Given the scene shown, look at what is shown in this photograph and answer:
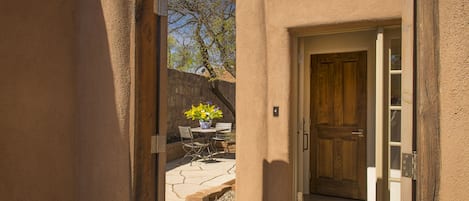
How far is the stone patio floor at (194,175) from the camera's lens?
5.16 meters

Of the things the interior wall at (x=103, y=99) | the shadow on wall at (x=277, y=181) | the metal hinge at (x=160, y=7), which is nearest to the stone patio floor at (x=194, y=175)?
the shadow on wall at (x=277, y=181)

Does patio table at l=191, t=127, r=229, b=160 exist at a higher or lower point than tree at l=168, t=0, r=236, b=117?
lower

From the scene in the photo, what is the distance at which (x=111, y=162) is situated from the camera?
6.52 feet

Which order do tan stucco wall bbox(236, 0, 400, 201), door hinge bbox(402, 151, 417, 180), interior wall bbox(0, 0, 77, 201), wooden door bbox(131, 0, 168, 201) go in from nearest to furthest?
door hinge bbox(402, 151, 417, 180), interior wall bbox(0, 0, 77, 201), wooden door bbox(131, 0, 168, 201), tan stucco wall bbox(236, 0, 400, 201)

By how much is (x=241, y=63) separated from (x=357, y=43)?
Answer: 165 centimetres

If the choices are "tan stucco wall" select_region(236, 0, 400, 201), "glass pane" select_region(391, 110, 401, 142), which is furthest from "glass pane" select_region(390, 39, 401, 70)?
Result: "tan stucco wall" select_region(236, 0, 400, 201)

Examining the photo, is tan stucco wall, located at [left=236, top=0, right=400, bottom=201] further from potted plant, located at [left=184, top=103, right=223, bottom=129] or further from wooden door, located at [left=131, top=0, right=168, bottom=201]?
potted plant, located at [left=184, top=103, right=223, bottom=129]

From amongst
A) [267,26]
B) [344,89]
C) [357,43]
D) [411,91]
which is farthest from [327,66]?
[411,91]

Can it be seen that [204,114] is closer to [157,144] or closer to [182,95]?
[182,95]

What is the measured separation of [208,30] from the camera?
9.31 meters

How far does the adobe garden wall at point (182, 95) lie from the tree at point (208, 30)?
1.17 feet

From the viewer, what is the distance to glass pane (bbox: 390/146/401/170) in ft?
10.8

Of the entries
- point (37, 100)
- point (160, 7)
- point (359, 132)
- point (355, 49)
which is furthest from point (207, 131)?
point (37, 100)

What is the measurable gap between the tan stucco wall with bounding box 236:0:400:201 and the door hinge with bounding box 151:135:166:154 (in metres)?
1.64
